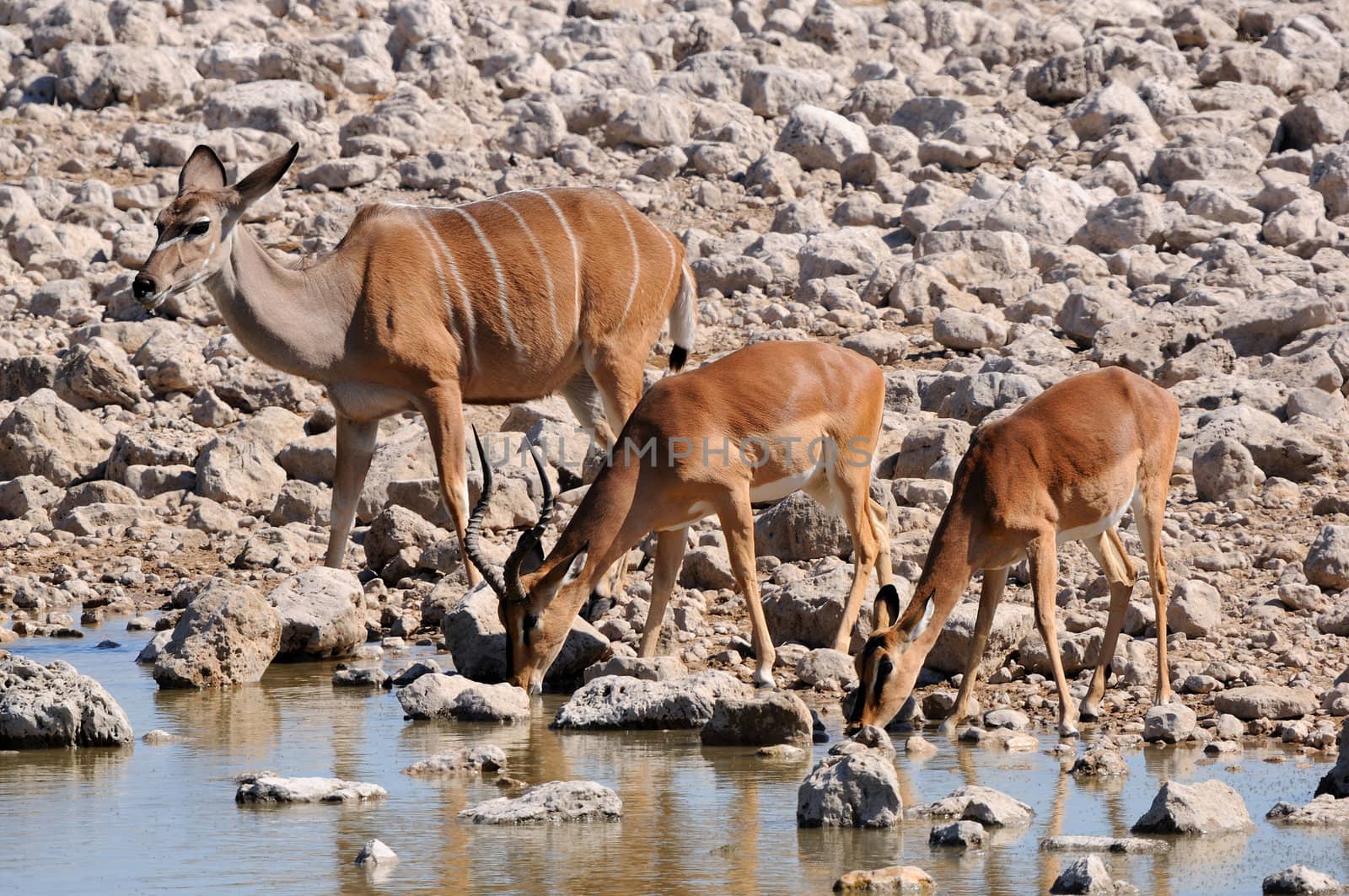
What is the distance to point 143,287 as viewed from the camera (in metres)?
11.5

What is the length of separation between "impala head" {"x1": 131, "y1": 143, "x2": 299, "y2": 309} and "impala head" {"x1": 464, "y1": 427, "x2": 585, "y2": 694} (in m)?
2.55

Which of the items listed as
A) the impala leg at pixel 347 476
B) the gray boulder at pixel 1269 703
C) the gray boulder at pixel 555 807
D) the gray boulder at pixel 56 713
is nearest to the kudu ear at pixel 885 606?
the gray boulder at pixel 1269 703

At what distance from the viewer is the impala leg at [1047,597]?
9.59 meters

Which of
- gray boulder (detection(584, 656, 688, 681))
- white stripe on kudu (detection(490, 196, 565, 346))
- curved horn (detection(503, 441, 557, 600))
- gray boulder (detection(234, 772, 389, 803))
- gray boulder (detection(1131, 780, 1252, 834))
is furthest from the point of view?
white stripe on kudu (detection(490, 196, 565, 346))

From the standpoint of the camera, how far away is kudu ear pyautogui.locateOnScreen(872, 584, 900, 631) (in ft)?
31.3

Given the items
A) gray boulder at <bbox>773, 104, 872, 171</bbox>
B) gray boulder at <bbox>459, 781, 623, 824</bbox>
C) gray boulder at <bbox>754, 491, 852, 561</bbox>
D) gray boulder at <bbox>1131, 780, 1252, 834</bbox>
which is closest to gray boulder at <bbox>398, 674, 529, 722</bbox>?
gray boulder at <bbox>459, 781, 623, 824</bbox>

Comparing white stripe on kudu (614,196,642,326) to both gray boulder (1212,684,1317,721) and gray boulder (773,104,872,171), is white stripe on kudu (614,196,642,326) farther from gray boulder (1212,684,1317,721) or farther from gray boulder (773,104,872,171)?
gray boulder (773,104,872,171)

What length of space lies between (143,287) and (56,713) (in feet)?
9.73

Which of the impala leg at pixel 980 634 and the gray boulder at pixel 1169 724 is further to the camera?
the impala leg at pixel 980 634

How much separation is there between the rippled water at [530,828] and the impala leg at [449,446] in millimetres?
2238

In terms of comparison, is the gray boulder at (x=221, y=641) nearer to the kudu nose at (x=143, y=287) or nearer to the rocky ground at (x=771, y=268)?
the rocky ground at (x=771, y=268)

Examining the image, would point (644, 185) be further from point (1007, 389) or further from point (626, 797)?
point (626, 797)

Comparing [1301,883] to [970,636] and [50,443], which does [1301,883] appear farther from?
[50,443]

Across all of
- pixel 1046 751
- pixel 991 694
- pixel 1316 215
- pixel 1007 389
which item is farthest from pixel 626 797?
pixel 1316 215
